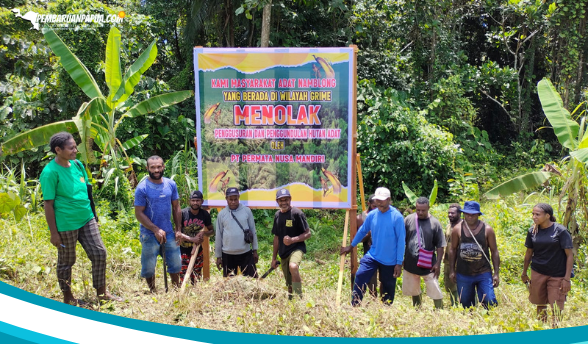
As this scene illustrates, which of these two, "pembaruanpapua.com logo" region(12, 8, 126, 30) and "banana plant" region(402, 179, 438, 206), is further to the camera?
"pembaruanpapua.com logo" region(12, 8, 126, 30)

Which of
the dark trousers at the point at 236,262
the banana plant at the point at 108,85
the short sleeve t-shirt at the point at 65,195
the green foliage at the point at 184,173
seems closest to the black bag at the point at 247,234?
the dark trousers at the point at 236,262

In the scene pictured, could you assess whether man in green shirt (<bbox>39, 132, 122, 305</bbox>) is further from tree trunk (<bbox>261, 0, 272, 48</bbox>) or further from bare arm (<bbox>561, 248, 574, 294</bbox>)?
tree trunk (<bbox>261, 0, 272, 48</bbox>)

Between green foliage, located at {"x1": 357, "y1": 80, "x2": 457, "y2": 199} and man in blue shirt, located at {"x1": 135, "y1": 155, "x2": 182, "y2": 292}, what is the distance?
6033 mm

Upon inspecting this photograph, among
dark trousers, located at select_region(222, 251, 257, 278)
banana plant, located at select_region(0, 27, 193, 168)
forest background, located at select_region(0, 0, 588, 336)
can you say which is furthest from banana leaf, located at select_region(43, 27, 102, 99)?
dark trousers, located at select_region(222, 251, 257, 278)

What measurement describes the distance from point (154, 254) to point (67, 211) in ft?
3.62

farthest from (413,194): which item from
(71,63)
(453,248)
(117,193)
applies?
(71,63)

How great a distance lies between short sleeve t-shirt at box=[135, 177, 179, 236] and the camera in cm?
539

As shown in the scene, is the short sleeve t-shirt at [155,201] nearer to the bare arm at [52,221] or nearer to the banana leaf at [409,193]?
the bare arm at [52,221]

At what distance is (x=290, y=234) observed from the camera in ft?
18.4

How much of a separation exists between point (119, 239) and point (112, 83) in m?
2.89

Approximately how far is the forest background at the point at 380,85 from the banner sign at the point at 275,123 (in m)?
2.28

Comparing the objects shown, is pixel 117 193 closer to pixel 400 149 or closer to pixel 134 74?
pixel 134 74

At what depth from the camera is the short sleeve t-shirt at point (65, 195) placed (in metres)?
4.73

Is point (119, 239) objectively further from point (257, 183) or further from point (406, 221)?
point (406, 221)
